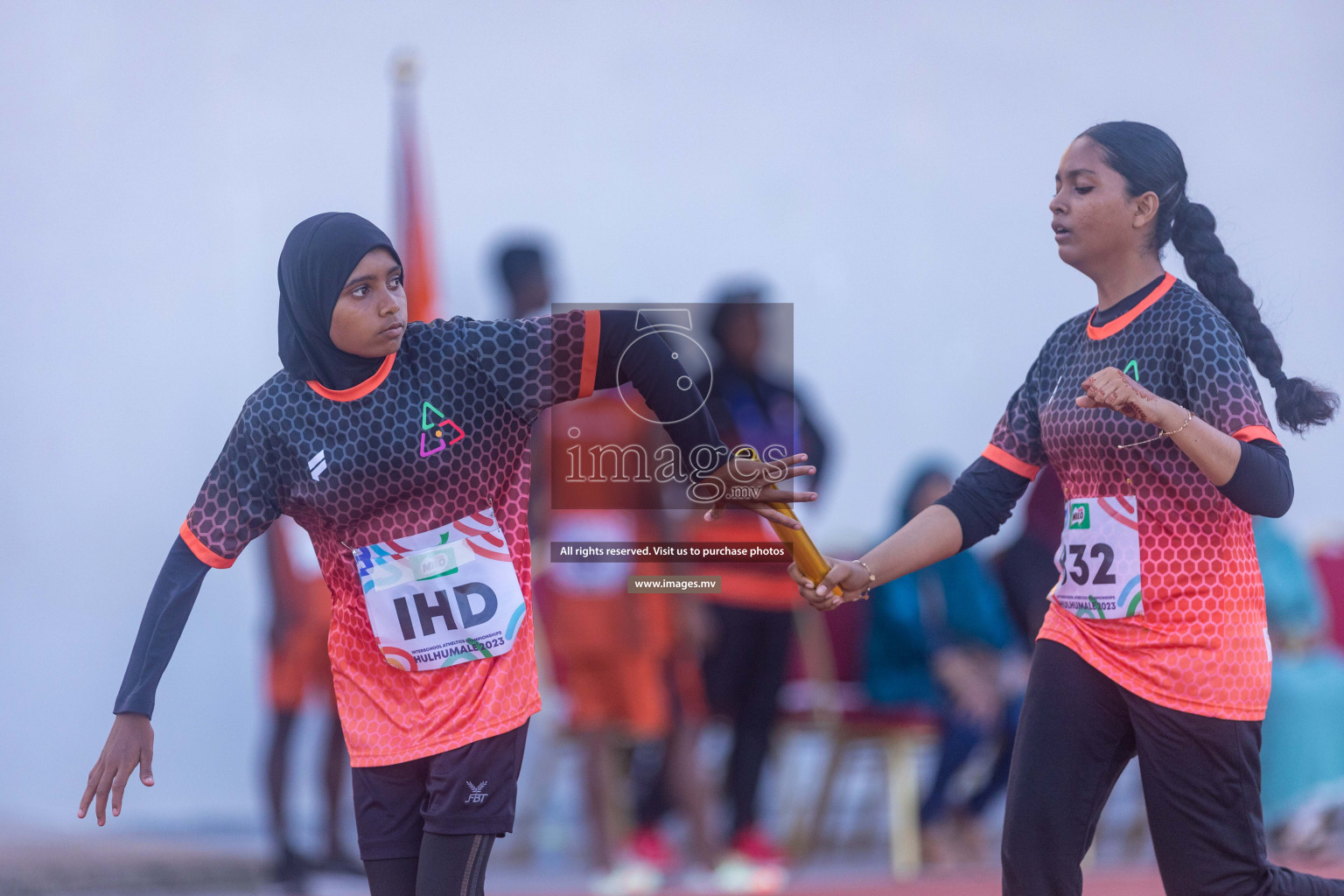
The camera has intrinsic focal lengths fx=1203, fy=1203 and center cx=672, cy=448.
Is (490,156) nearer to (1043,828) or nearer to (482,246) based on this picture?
(482,246)

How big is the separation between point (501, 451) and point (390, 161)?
8.26 feet

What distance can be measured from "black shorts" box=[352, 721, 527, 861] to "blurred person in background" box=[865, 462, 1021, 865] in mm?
2453

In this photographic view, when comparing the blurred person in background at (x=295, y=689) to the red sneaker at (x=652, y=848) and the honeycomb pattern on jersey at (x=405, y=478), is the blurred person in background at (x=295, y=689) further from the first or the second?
the honeycomb pattern on jersey at (x=405, y=478)

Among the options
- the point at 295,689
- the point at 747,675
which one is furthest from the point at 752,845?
the point at 295,689

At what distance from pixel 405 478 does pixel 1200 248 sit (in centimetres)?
151

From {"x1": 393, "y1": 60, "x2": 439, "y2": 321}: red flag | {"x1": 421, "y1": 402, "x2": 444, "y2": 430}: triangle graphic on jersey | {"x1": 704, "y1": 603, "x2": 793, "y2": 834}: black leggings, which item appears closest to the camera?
{"x1": 421, "y1": 402, "x2": 444, "y2": 430}: triangle graphic on jersey

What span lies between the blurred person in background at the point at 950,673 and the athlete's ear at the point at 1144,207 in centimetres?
227

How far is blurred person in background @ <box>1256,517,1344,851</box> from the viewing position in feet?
14.4

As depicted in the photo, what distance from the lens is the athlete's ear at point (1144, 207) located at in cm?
216

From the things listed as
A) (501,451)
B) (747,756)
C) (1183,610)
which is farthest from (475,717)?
(747,756)

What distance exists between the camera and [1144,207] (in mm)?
2168

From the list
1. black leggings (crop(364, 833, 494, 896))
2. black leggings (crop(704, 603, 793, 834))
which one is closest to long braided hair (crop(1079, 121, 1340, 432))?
black leggings (crop(364, 833, 494, 896))

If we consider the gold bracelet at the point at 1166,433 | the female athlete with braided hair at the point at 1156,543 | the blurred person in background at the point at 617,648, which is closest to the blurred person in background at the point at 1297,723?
the blurred person in background at the point at 617,648

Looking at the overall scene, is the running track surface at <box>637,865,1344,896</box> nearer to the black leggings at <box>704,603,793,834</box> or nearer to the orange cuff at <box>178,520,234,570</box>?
the black leggings at <box>704,603,793,834</box>
